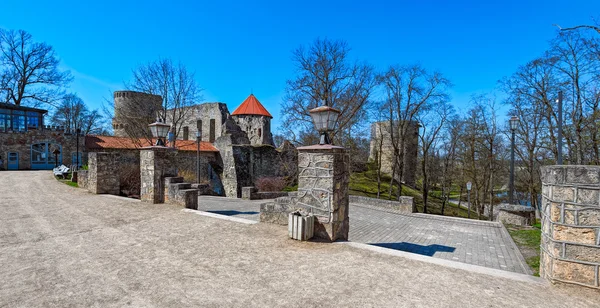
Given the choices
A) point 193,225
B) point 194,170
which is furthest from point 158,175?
point 194,170

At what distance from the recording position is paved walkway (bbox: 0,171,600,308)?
3133mm

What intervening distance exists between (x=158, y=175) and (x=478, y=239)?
949 centimetres

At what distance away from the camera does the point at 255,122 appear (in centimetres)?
3086

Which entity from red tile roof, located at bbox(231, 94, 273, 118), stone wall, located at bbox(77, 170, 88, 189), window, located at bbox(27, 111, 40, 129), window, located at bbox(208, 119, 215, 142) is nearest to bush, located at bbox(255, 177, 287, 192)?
stone wall, located at bbox(77, 170, 88, 189)

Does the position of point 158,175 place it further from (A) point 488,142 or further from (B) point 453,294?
(A) point 488,142

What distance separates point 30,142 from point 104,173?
1665 cm

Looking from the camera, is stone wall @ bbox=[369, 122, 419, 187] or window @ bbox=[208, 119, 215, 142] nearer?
stone wall @ bbox=[369, 122, 419, 187]

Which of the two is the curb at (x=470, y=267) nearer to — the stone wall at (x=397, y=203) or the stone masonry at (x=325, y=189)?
the stone masonry at (x=325, y=189)

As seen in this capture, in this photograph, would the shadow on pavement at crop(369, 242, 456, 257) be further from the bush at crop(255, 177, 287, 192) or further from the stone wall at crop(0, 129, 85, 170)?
the stone wall at crop(0, 129, 85, 170)

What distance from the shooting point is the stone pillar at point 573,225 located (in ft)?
10.8

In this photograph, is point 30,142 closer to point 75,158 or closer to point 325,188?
point 75,158

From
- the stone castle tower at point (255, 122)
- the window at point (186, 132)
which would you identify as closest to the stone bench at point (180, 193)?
the stone castle tower at point (255, 122)

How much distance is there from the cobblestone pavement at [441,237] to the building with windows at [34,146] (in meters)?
20.6

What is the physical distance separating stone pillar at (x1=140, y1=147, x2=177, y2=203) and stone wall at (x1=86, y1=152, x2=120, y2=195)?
9.55ft
